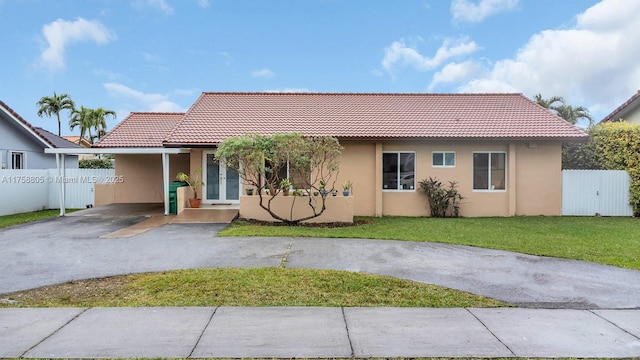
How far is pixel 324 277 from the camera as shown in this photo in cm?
669

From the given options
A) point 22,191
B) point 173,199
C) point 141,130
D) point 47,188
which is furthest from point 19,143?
point 173,199

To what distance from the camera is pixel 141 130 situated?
19469 mm

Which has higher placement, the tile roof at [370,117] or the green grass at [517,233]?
the tile roof at [370,117]

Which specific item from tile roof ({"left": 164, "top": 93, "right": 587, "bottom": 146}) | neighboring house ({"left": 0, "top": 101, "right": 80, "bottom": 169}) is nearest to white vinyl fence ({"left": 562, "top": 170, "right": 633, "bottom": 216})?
tile roof ({"left": 164, "top": 93, "right": 587, "bottom": 146})

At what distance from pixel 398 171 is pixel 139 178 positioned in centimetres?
1199

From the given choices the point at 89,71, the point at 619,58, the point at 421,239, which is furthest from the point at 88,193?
the point at 619,58

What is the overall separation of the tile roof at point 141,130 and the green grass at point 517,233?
26.5 ft

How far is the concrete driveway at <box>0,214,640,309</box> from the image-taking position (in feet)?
20.4

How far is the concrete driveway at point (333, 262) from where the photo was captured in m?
6.22

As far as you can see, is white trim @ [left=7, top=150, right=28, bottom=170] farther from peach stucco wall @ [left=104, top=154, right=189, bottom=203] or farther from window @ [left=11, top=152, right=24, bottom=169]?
peach stucco wall @ [left=104, top=154, right=189, bottom=203]

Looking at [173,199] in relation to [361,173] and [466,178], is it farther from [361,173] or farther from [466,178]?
[466,178]

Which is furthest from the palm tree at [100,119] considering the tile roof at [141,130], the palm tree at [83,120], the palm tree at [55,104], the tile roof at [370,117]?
the tile roof at [370,117]

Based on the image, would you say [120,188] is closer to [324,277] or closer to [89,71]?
[89,71]

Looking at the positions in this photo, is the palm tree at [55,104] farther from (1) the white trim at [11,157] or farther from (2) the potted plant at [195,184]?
(2) the potted plant at [195,184]
